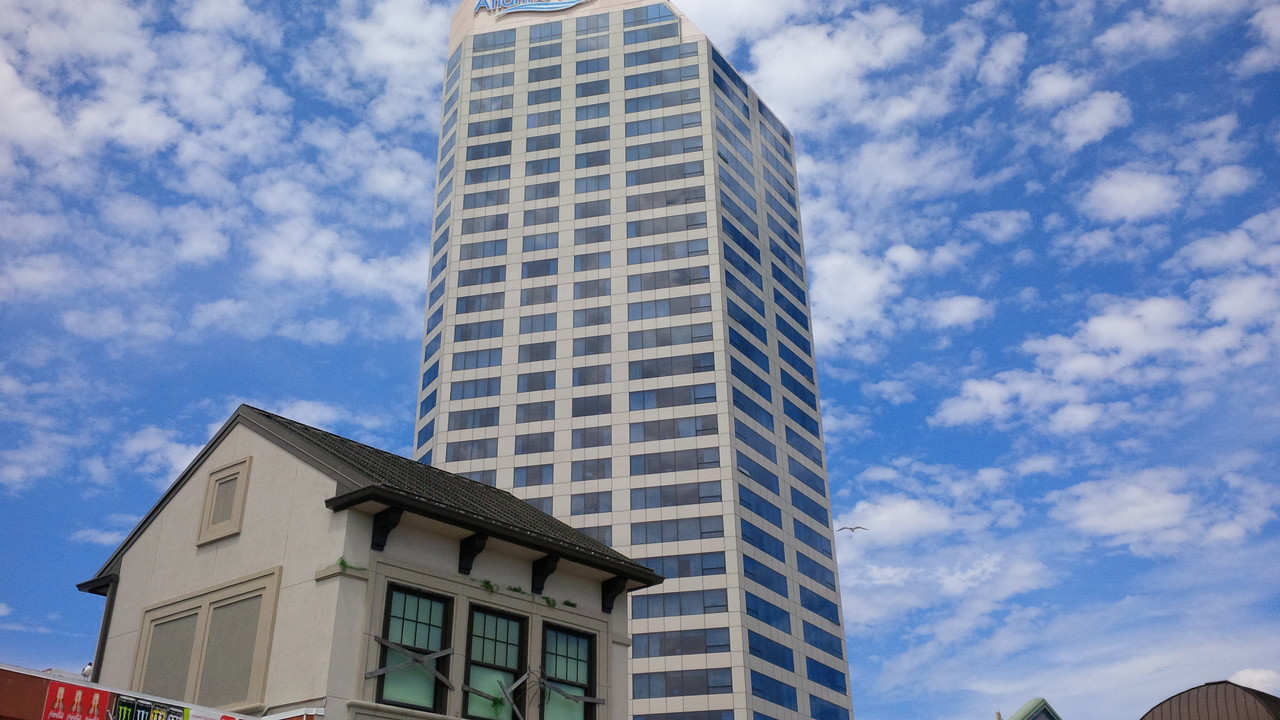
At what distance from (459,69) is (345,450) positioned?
10567 centimetres

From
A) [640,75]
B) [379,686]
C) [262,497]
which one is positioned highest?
[640,75]

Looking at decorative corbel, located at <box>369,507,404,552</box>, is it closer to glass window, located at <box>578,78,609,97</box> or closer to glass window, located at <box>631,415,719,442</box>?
glass window, located at <box>631,415,719,442</box>

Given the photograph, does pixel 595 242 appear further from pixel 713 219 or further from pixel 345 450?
pixel 345 450

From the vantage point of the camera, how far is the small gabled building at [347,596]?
899 inches

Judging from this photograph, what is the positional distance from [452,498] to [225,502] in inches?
214

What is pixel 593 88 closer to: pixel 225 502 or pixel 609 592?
pixel 609 592

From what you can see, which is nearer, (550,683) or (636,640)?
(550,683)

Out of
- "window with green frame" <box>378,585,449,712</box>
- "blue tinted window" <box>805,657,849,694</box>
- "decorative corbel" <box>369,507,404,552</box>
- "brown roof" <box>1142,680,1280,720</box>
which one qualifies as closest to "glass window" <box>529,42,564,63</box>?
"blue tinted window" <box>805,657,849,694</box>

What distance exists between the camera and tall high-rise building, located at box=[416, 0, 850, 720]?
95.9 meters

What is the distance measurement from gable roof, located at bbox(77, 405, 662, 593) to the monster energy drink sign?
335ft

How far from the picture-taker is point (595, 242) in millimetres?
111188

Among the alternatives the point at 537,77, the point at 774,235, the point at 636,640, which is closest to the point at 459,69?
the point at 537,77

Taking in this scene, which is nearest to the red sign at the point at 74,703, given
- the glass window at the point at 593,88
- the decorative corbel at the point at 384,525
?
the decorative corbel at the point at 384,525

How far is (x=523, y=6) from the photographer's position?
417ft
